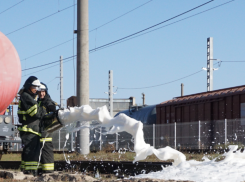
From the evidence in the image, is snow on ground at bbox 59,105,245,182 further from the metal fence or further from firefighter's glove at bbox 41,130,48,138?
the metal fence

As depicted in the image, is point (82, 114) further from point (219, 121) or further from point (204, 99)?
point (204, 99)

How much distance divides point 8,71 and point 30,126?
11.3 ft

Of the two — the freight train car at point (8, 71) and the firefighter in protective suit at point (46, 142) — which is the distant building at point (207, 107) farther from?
Answer: the firefighter in protective suit at point (46, 142)

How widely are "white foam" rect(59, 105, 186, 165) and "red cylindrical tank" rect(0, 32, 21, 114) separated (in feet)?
11.8

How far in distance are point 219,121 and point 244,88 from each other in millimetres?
2091

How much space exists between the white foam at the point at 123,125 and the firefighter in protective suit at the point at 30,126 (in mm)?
537

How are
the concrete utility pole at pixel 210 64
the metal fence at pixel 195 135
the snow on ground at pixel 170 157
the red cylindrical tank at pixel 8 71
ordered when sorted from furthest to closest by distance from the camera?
the concrete utility pole at pixel 210 64 < the metal fence at pixel 195 135 < the red cylindrical tank at pixel 8 71 < the snow on ground at pixel 170 157

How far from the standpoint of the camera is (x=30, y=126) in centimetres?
850

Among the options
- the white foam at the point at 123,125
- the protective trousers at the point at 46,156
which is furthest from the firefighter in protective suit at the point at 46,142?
the white foam at the point at 123,125

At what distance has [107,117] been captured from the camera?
319 inches

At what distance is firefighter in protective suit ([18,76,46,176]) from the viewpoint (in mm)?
8434

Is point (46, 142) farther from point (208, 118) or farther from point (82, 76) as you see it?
point (208, 118)

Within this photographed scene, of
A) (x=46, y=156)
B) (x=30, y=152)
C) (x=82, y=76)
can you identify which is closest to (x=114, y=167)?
(x=46, y=156)

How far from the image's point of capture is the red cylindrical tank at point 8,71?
11.4m
